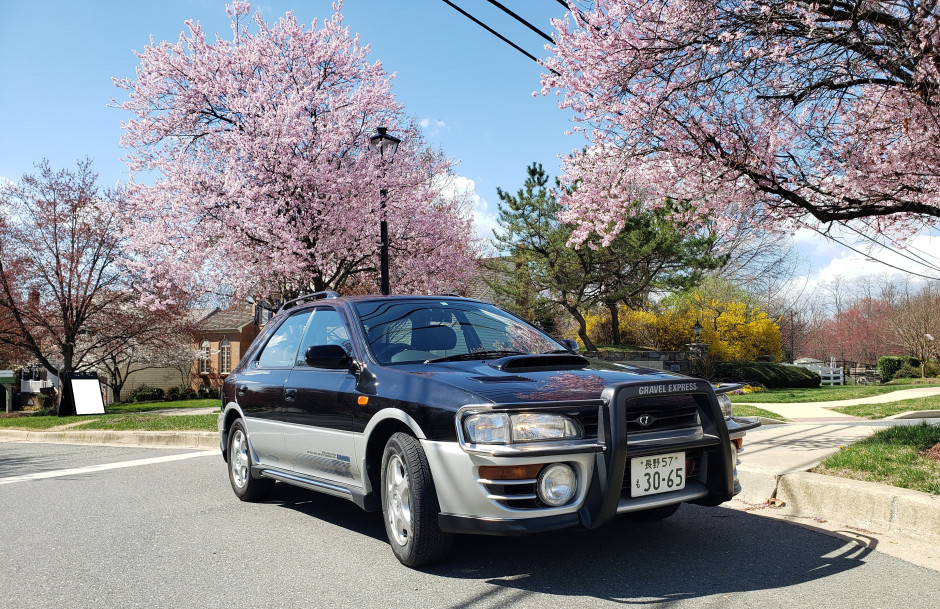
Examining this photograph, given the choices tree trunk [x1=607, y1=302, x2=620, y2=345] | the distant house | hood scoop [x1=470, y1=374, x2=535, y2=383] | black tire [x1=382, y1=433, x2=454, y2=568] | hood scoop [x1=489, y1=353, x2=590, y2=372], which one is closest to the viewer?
black tire [x1=382, y1=433, x2=454, y2=568]

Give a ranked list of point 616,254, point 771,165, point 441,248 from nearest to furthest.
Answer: point 771,165
point 441,248
point 616,254

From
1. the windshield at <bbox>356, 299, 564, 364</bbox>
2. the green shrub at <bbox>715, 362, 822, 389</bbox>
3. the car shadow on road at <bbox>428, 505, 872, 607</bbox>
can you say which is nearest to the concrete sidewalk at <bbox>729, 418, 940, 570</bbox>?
the car shadow on road at <bbox>428, 505, 872, 607</bbox>

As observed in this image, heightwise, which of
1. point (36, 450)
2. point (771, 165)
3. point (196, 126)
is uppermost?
point (196, 126)

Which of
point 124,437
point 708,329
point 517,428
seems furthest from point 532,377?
point 708,329

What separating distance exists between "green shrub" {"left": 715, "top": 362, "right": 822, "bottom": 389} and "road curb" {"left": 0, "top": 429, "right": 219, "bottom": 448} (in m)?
19.5

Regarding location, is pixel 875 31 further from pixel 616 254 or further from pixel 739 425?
pixel 616 254

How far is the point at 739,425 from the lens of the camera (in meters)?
4.53

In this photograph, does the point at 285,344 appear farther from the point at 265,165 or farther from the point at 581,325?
the point at 581,325

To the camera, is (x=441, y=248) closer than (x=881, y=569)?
No

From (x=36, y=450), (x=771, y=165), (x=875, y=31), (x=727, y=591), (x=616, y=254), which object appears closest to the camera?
(x=727, y=591)

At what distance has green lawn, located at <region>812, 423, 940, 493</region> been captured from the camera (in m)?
5.35

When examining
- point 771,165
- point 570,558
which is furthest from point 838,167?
point 570,558

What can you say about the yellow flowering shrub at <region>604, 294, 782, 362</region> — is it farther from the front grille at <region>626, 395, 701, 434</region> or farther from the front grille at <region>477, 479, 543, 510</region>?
the front grille at <region>477, 479, 543, 510</region>

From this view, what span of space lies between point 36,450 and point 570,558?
10799 mm
